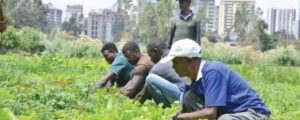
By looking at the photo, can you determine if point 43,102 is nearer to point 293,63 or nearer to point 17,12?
point 293,63

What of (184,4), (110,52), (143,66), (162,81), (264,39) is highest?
(184,4)

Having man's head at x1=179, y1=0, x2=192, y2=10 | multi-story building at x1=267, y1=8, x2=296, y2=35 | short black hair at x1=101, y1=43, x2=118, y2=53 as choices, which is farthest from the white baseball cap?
multi-story building at x1=267, y1=8, x2=296, y2=35

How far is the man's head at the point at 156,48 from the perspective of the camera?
23.1 feet

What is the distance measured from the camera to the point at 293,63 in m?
31.8

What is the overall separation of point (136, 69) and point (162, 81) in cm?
68

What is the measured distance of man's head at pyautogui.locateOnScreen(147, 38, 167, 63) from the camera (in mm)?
7031

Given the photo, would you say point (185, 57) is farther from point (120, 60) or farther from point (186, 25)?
point (186, 25)

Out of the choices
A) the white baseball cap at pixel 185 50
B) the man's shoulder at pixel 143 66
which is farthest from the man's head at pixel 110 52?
the white baseball cap at pixel 185 50

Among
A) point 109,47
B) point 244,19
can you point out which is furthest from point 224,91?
point 244,19

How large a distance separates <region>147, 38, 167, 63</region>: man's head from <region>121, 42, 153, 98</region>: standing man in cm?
28

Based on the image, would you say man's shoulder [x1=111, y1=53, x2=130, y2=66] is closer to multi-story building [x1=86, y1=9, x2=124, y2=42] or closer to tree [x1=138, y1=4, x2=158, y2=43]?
tree [x1=138, y1=4, x2=158, y2=43]

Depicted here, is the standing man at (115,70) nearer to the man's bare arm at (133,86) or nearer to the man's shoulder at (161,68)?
the man's bare arm at (133,86)

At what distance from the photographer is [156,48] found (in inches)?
277

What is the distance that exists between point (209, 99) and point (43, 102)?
2.60 m
